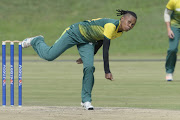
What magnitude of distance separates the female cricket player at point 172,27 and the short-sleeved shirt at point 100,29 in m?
5.44

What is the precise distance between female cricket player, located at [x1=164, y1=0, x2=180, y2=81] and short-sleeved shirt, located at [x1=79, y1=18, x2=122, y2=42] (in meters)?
5.44

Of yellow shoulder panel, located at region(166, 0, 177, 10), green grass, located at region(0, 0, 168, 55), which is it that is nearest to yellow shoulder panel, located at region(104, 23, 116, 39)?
yellow shoulder panel, located at region(166, 0, 177, 10)

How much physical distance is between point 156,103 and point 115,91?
231 cm

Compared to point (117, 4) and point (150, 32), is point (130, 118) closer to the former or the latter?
point (150, 32)

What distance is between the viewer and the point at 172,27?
51.9 ft

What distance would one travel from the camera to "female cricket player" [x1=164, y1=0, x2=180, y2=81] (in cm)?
1564

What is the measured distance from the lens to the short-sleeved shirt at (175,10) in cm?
1563

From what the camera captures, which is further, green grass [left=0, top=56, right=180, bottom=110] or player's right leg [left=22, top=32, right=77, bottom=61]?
green grass [left=0, top=56, right=180, bottom=110]

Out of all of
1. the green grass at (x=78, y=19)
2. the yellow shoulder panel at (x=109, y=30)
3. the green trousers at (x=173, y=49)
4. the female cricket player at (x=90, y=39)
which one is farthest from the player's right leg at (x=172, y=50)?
the green grass at (x=78, y=19)

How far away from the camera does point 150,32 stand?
44000 millimetres

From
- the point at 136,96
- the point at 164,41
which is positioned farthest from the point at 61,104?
the point at 164,41

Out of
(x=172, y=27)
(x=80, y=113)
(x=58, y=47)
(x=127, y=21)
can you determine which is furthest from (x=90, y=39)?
(x=172, y=27)

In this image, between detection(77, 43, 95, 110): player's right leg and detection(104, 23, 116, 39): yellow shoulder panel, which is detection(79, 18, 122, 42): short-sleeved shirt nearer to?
detection(104, 23, 116, 39): yellow shoulder panel

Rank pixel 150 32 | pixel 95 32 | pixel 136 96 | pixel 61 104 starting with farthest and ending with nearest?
pixel 150 32 → pixel 136 96 → pixel 61 104 → pixel 95 32
